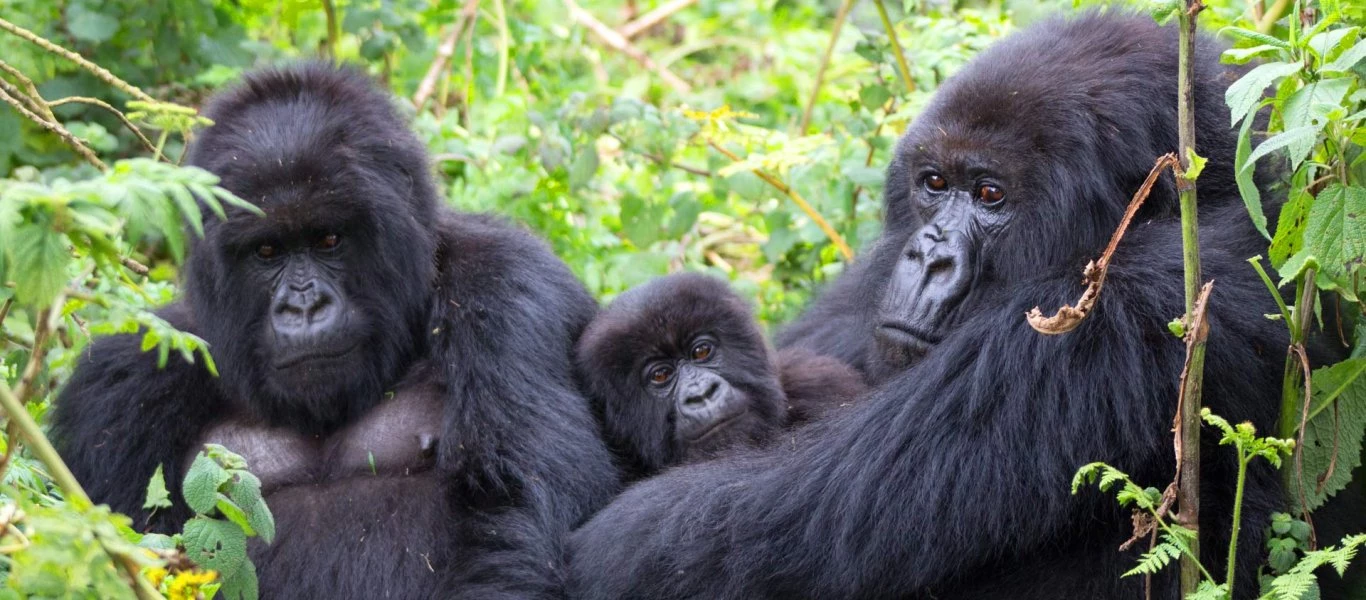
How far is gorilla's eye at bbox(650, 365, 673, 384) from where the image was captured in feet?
13.3

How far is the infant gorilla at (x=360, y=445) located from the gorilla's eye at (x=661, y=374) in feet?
1.95

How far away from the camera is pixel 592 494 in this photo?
3695 millimetres

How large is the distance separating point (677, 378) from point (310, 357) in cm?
99

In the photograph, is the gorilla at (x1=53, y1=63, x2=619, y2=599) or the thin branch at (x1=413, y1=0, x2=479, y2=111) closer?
the gorilla at (x1=53, y1=63, x2=619, y2=599)

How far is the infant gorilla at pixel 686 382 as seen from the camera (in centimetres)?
392

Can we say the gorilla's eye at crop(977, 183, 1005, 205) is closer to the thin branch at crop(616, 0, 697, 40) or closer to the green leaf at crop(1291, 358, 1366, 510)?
the green leaf at crop(1291, 358, 1366, 510)

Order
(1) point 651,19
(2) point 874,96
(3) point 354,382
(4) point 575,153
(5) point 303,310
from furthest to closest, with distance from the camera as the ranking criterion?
(1) point 651,19 < (2) point 874,96 < (4) point 575,153 < (3) point 354,382 < (5) point 303,310

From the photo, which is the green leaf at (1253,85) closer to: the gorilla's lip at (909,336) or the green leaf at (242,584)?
the gorilla's lip at (909,336)

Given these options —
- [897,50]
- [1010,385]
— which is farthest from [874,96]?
[1010,385]

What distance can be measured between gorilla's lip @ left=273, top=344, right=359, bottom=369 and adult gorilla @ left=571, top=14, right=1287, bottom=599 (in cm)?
78

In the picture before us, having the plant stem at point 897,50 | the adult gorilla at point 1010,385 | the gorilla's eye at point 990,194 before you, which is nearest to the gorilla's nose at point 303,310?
the adult gorilla at point 1010,385

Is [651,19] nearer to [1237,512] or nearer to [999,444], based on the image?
[999,444]

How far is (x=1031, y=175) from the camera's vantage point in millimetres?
3240

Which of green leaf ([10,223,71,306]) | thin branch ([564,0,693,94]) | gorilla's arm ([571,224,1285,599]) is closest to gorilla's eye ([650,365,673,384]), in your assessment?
gorilla's arm ([571,224,1285,599])
